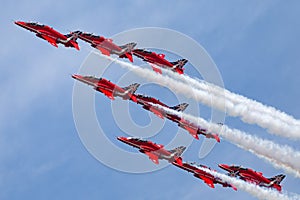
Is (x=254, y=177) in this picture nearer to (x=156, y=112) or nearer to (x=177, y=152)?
(x=177, y=152)

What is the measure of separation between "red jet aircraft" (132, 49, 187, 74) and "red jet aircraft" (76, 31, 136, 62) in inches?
256

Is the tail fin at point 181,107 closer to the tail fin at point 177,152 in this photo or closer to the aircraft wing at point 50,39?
the tail fin at point 177,152

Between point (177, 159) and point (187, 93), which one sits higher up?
point (187, 93)

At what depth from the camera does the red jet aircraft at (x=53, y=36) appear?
137562 millimetres

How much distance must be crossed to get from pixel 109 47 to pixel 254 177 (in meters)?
40.8

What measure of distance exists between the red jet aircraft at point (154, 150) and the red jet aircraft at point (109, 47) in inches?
608

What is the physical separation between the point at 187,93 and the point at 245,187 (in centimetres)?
Answer: 2088

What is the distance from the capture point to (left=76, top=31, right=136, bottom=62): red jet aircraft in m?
139

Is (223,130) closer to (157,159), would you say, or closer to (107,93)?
(157,159)

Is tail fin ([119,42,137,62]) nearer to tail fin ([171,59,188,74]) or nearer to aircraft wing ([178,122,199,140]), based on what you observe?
tail fin ([171,59,188,74])

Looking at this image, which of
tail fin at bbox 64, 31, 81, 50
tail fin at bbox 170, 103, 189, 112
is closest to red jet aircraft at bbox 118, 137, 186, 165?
tail fin at bbox 170, 103, 189, 112

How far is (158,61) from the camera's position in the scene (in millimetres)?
146500

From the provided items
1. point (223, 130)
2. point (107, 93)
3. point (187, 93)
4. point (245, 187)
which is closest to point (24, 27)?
point (107, 93)

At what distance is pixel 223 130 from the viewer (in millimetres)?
139375
